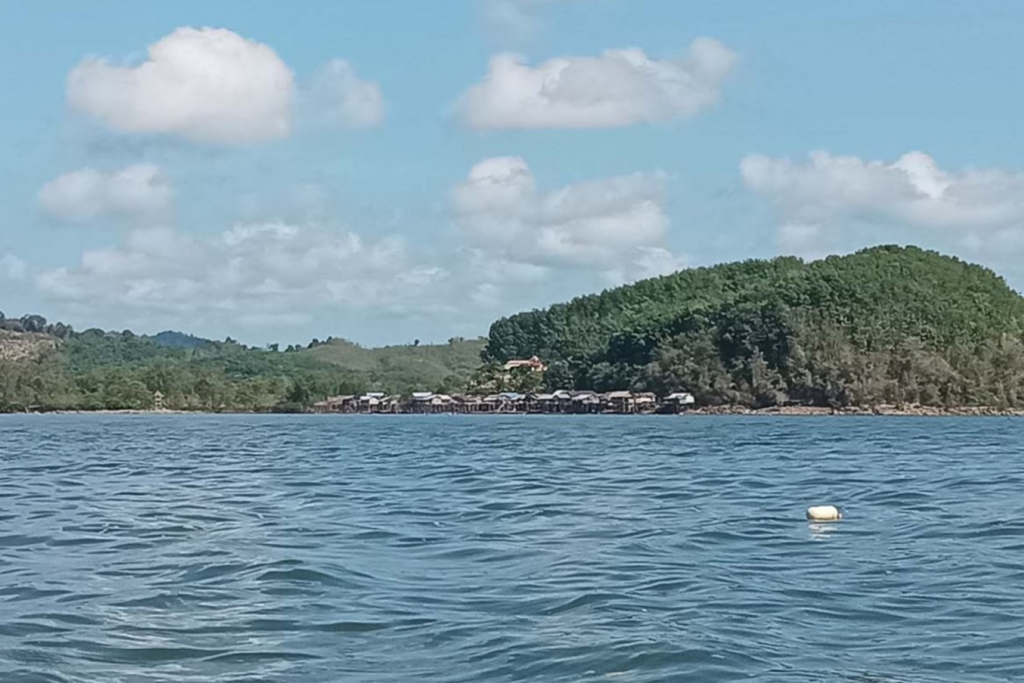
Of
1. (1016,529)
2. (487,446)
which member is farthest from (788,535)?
(487,446)

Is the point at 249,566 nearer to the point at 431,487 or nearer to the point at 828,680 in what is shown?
the point at 828,680

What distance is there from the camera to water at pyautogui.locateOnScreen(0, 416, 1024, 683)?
15.6 metres

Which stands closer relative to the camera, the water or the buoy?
the water

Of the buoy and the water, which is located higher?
the buoy

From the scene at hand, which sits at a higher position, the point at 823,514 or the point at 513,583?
the point at 823,514

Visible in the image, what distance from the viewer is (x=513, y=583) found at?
67.4 ft

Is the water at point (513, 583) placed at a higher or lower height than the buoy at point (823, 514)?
lower

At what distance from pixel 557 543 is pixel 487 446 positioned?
177ft

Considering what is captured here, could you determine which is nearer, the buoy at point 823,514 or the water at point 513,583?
the water at point 513,583

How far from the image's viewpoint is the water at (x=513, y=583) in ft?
51.3

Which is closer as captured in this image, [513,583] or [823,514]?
[513,583]

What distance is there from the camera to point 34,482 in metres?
44.0

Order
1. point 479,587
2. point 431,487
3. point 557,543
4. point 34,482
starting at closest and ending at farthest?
point 479,587
point 557,543
point 431,487
point 34,482

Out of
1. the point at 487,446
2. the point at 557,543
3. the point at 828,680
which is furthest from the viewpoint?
the point at 487,446
